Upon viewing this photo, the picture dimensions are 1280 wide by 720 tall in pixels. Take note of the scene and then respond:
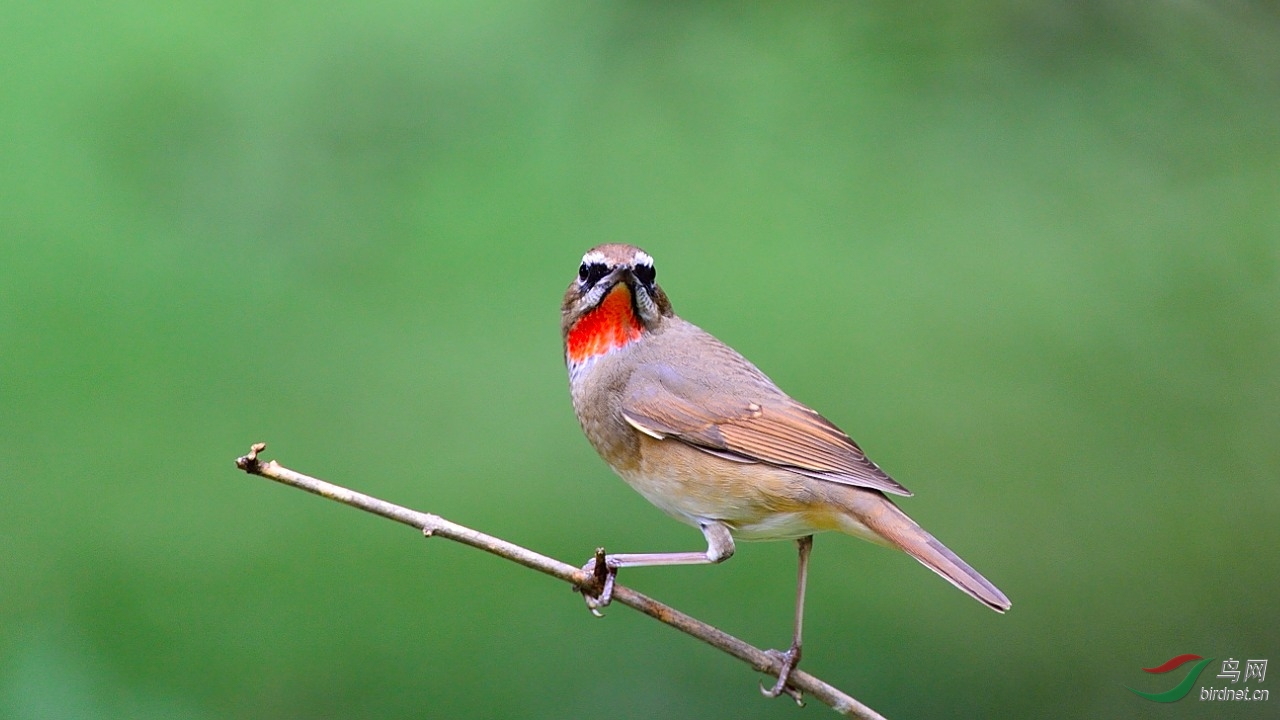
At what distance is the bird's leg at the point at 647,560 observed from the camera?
288 cm

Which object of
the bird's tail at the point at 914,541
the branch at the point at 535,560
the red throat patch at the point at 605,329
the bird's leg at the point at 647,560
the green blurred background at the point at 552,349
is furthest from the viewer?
the green blurred background at the point at 552,349

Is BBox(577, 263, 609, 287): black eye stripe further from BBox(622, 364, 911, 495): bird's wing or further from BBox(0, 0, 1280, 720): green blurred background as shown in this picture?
BBox(0, 0, 1280, 720): green blurred background

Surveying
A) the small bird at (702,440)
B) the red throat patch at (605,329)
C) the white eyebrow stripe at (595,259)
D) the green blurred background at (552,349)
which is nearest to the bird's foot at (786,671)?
the small bird at (702,440)

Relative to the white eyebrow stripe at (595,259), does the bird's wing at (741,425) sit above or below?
below

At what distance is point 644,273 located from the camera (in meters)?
3.32

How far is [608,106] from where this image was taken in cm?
388

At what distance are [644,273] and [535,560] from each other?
99cm

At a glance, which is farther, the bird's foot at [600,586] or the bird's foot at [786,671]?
the bird's foot at [786,671]

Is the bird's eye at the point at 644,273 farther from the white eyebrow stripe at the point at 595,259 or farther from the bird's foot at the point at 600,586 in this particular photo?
the bird's foot at the point at 600,586

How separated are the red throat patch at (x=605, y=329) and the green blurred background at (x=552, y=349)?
673 mm

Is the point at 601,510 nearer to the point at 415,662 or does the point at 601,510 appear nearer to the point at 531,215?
the point at 415,662

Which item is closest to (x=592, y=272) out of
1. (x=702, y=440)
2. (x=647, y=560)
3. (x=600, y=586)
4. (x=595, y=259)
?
(x=595, y=259)

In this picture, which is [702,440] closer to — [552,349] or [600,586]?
[600,586]

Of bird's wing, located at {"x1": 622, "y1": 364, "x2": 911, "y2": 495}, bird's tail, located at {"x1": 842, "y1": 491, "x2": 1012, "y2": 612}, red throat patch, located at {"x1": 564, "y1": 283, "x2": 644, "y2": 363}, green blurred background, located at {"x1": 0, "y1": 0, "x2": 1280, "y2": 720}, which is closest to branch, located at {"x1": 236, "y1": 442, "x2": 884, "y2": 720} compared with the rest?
bird's tail, located at {"x1": 842, "y1": 491, "x2": 1012, "y2": 612}
